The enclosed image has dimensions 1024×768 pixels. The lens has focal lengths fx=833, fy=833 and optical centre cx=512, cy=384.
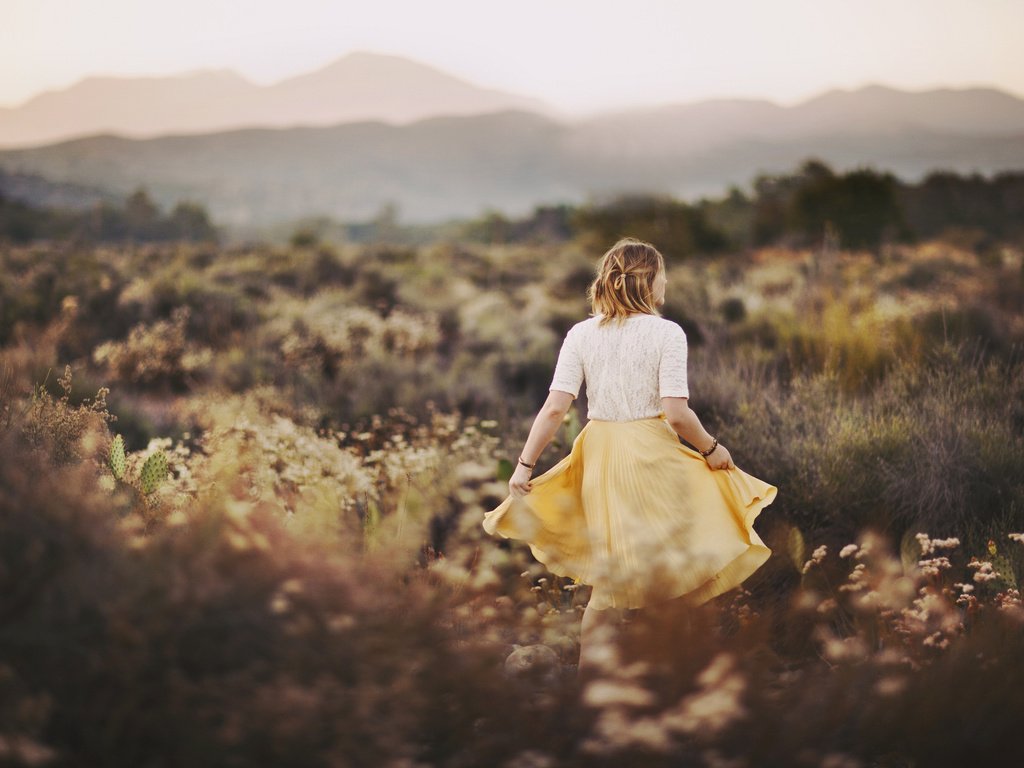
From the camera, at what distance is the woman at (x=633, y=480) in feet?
11.0

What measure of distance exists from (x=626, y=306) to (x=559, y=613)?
5.08 ft

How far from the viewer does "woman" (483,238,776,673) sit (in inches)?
132

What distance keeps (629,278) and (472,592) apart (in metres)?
1.55

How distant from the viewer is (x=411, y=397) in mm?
8930

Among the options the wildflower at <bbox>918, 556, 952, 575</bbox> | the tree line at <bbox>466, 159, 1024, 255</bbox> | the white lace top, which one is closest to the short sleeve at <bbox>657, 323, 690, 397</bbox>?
the white lace top

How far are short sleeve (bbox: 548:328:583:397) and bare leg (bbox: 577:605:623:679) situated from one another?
0.93m

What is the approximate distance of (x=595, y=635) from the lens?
2.70 m

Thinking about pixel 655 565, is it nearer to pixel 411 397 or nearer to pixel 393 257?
pixel 411 397

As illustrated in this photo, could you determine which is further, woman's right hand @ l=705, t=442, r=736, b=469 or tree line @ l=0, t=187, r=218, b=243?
tree line @ l=0, t=187, r=218, b=243

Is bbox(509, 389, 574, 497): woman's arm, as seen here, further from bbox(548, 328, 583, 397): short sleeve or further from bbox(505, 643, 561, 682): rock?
bbox(505, 643, 561, 682): rock

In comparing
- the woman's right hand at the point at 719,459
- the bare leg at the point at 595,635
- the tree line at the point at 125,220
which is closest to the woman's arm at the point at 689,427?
the woman's right hand at the point at 719,459

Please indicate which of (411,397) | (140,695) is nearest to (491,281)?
(411,397)

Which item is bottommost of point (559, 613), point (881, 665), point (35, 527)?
point (559, 613)

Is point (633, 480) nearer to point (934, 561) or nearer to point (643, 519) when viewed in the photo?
point (643, 519)
